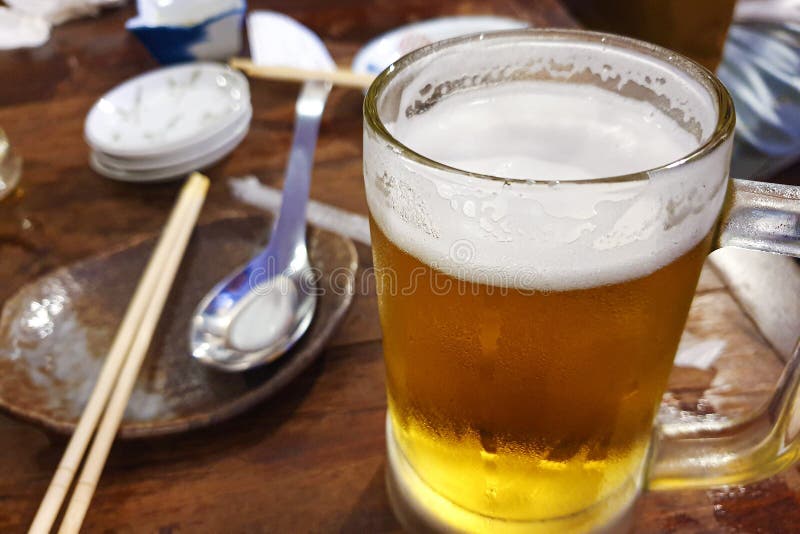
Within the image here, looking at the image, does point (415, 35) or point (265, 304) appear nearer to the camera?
point (265, 304)

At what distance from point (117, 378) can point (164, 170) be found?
1.59 ft

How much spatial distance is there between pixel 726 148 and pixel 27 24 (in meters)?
1.63

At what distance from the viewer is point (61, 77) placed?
133 centimetres

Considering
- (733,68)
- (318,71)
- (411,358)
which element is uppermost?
(411,358)

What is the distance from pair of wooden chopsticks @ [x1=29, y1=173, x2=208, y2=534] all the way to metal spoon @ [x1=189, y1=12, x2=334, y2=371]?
5 centimetres

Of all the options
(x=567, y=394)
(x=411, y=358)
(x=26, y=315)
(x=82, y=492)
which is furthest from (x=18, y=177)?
(x=567, y=394)

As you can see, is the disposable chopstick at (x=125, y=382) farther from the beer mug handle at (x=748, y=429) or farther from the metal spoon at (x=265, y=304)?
the beer mug handle at (x=748, y=429)

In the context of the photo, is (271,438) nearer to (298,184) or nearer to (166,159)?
(298,184)

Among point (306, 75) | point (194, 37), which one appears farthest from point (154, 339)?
point (194, 37)

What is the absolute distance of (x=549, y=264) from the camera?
0.36 meters

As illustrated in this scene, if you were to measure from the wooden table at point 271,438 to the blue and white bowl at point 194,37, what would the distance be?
37cm

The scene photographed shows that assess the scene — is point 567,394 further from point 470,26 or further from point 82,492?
point 470,26

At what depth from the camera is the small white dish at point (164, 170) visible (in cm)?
102

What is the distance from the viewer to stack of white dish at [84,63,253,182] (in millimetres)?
1016
